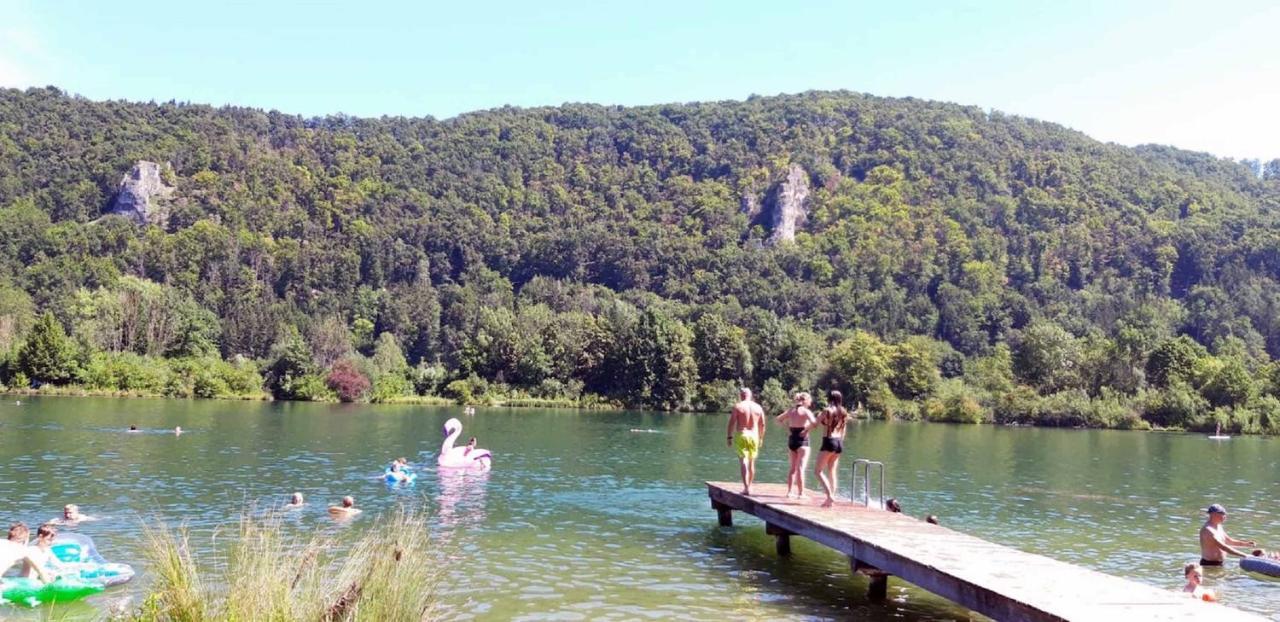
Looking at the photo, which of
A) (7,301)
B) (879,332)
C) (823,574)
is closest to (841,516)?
(823,574)

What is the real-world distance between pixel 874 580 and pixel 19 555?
13044mm

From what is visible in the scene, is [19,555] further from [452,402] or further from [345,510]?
[452,402]

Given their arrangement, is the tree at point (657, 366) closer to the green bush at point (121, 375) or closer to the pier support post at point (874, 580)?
the green bush at point (121, 375)

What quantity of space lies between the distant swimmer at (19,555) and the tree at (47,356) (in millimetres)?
84145

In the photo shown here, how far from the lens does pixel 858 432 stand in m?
72.8

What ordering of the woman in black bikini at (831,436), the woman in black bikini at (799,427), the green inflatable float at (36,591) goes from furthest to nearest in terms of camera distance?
the woman in black bikini at (799,427)
the woman in black bikini at (831,436)
the green inflatable float at (36,591)

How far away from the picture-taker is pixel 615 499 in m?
29.9

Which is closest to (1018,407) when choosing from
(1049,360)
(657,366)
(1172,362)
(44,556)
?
(1049,360)

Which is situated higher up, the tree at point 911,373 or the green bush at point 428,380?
the tree at point 911,373

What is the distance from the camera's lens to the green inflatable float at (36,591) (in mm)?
15188

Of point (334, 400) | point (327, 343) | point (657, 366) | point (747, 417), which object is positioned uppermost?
point (327, 343)

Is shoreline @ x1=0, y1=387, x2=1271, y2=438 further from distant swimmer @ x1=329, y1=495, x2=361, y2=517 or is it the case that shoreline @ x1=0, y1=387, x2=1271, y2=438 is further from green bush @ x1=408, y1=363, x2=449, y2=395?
distant swimmer @ x1=329, y1=495, x2=361, y2=517

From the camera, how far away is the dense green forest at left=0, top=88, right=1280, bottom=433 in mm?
103500

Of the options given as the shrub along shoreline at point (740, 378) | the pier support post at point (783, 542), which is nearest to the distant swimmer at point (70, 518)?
the pier support post at point (783, 542)
